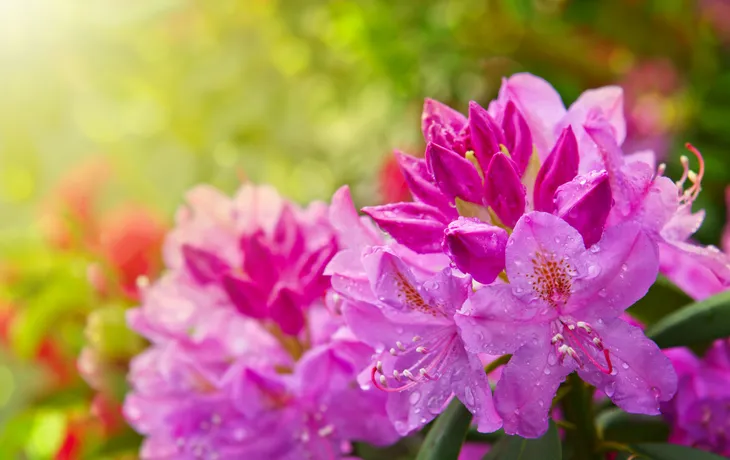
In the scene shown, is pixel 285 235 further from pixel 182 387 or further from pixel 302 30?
pixel 302 30

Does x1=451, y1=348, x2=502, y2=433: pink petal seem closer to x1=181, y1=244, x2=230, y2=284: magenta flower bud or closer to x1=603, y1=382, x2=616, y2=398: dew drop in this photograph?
x1=603, y1=382, x2=616, y2=398: dew drop

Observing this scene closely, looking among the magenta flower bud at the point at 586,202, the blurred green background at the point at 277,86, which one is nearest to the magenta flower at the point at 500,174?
the magenta flower bud at the point at 586,202

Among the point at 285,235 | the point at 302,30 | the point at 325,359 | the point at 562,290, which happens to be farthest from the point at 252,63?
the point at 562,290

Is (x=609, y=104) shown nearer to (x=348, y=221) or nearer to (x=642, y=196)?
(x=642, y=196)

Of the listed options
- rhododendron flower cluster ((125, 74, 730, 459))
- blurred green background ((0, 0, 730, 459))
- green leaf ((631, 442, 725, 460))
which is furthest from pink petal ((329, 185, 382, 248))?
blurred green background ((0, 0, 730, 459))

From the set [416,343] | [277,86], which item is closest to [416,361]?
[416,343]
